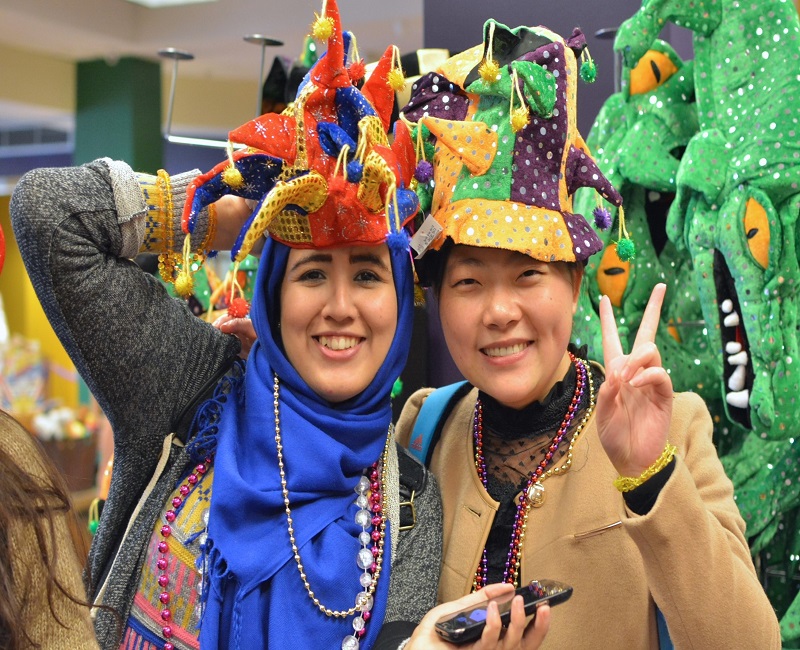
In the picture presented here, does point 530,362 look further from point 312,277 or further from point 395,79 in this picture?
point 395,79

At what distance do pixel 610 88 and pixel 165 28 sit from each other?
16.9ft

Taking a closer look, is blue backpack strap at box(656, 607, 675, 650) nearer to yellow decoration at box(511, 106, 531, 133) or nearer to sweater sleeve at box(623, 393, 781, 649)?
sweater sleeve at box(623, 393, 781, 649)

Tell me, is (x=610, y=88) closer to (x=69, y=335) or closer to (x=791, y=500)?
(x=791, y=500)

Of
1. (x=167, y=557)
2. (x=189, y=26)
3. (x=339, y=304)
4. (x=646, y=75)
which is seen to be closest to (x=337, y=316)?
(x=339, y=304)

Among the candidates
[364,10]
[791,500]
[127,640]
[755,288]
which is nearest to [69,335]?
[127,640]

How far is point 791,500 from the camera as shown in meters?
2.27

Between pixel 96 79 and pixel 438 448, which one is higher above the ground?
pixel 96 79

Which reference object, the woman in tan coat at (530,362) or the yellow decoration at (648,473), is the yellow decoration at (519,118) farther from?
the yellow decoration at (648,473)

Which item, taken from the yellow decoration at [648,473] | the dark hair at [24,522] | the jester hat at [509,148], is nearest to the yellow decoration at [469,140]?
the jester hat at [509,148]

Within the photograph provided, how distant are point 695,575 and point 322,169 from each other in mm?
878

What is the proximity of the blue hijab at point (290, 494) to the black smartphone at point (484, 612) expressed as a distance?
0.28 meters

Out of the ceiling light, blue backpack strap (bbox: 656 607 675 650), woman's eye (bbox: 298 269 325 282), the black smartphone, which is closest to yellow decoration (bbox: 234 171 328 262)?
woman's eye (bbox: 298 269 325 282)

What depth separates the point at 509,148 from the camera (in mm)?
1748

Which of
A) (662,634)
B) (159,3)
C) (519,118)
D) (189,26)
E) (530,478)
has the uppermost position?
(159,3)
